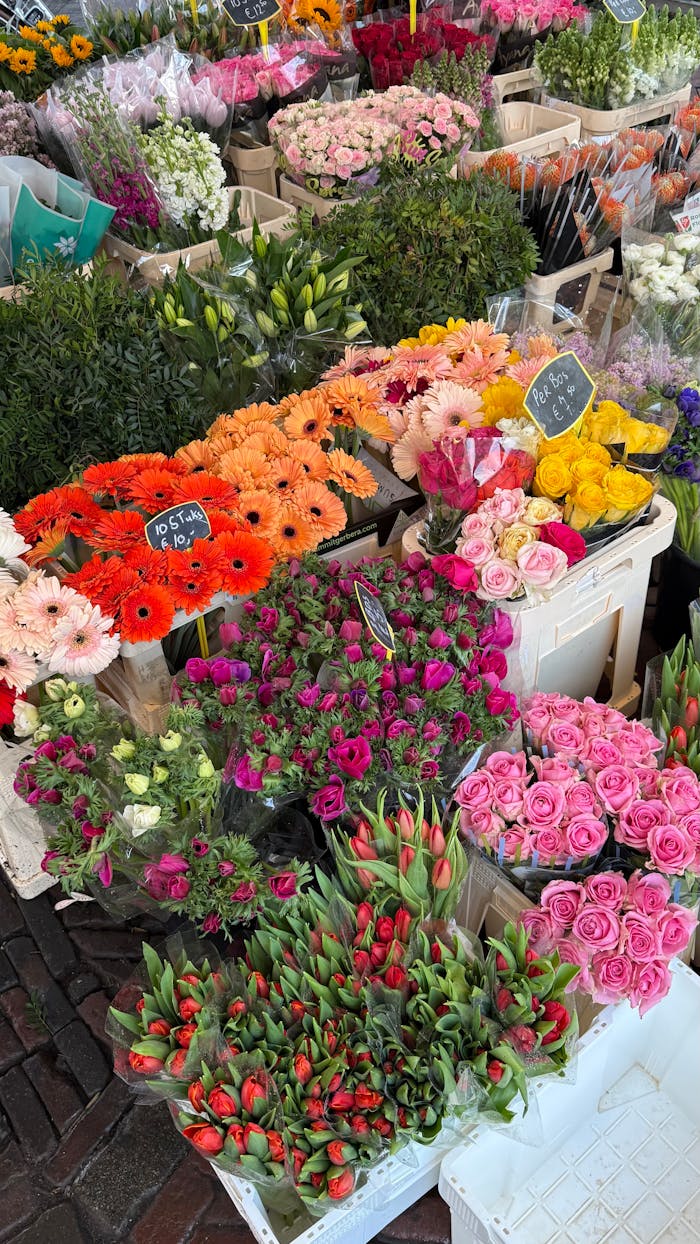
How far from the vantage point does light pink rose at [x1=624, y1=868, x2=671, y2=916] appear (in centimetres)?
149

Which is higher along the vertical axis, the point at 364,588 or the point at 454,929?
the point at 364,588

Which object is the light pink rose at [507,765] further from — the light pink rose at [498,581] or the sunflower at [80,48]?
the sunflower at [80,48]

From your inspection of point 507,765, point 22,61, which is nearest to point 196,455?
point 507,765

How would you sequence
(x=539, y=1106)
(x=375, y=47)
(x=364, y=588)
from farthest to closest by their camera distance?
(x=375, y=47) < (x=364, y=588) < (x=539, y=1106)

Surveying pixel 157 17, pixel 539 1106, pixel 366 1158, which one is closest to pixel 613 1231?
pixel 539 1106

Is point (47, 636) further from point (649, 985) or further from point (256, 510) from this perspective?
point (649, 985)

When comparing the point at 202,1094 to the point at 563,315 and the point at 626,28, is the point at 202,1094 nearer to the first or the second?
the point at 563,315

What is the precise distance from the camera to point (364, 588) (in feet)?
5.27

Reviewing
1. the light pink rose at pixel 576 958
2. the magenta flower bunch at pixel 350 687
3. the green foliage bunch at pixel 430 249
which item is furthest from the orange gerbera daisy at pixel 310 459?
the light pink rose at pixel 576 958

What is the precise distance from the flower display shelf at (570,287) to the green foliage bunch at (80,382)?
112 cm

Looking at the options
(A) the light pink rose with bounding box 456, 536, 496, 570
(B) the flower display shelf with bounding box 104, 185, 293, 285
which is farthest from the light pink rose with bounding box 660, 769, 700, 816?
(B) the flower display shelf with bounding box 104, 185, 293, 285

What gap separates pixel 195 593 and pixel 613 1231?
1288mm

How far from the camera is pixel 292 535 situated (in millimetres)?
1758

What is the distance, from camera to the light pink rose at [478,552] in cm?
167
